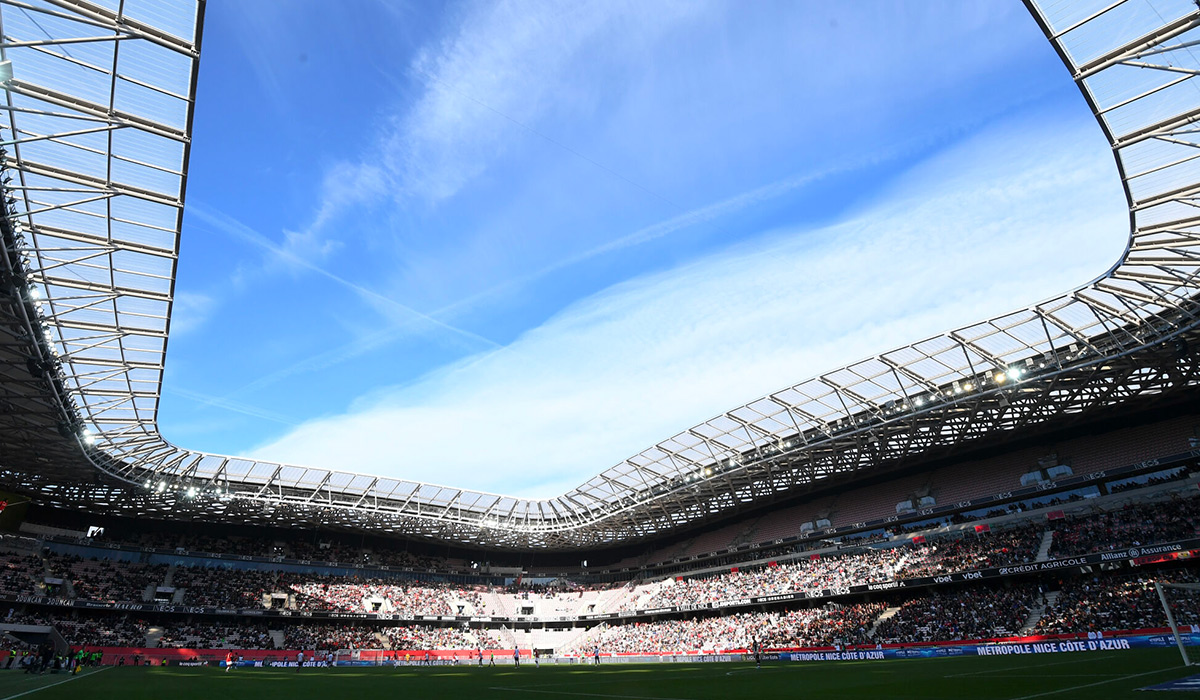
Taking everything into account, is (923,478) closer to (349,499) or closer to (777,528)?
(777,528)

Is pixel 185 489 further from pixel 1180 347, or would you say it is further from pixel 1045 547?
pixel 1180 347

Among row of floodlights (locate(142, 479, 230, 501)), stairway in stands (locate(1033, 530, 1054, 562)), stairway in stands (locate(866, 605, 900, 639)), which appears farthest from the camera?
row of floodlights (locate(142, 479, 230, 501))

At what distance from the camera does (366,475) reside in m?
48.0

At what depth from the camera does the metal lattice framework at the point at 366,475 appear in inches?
A: 633

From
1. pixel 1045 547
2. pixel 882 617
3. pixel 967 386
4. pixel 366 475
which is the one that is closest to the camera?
pixel 967 386

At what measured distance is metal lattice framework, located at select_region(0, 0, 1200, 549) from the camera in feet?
52.7

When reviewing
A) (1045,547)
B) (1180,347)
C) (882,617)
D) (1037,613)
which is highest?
(1180,347)

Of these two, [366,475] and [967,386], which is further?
[366,475]

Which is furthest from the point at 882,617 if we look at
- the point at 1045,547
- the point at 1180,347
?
the point at 1180,347

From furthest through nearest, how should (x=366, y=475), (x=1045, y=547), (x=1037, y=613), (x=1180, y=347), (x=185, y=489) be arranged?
(x=366, y=475), (x=185, y=489), (x=1045, y=547), (x=1037, y=613), (x=1180, y=347)

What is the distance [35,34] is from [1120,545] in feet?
164

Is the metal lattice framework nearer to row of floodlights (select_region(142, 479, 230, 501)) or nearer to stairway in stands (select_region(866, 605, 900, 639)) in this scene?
row of floodlights (select_region(142, 479, 230, 501))

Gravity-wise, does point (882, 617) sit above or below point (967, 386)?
below

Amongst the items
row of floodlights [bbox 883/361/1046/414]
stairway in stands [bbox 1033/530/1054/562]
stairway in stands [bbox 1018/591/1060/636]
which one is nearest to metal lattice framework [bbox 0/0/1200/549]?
row of floodlights [bbox 883/361/1046/414]
